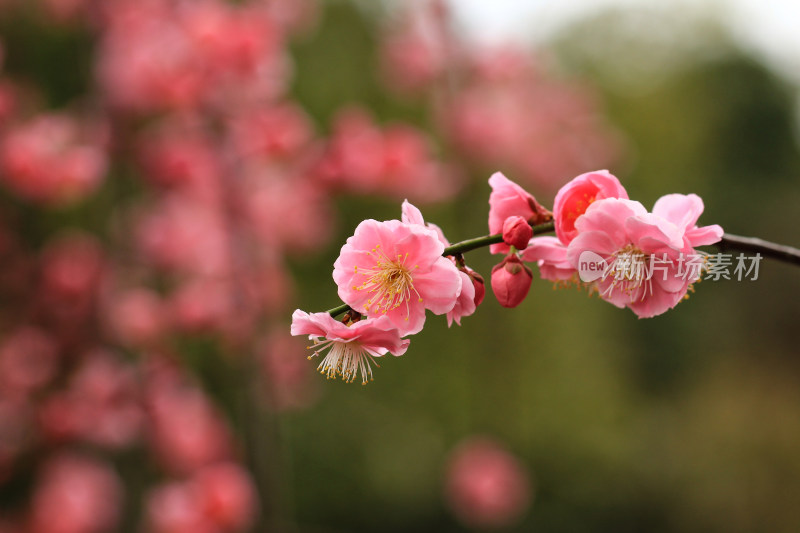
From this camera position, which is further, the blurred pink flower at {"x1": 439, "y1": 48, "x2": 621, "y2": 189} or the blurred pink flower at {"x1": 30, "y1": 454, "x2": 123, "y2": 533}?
the blurred pink flower at {"x1": 439, "y1": 48, "x2": 621, "y2": 189}

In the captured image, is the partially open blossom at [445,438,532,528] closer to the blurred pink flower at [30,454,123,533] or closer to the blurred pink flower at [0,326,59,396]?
the blurred pink flower at [30,454,123,533]

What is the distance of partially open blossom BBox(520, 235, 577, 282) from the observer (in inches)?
26.5

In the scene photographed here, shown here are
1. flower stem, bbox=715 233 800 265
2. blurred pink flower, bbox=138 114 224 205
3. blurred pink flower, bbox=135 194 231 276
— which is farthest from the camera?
blurred pink flower, bbox=135 194 231 276

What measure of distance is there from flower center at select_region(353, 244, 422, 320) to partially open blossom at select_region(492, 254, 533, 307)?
0.28 ft

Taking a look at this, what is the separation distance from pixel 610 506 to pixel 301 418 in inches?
102

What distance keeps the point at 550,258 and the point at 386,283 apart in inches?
6.5

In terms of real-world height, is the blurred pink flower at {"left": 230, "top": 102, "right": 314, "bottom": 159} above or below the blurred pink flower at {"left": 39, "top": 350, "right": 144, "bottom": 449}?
above

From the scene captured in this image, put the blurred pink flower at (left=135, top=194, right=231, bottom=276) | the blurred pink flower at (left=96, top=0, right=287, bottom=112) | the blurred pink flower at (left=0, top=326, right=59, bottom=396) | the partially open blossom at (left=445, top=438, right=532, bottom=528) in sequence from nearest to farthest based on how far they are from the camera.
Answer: the blurred pink flower at (left=96, top=0, right=287, bottom=112) → the blurred pink flower at (left=0, top=326, right=59, bottom=396) → the blurred pink flower at (left=135, top=194, right=231, bottom=276) → the partially open blossom at (left=445, top=438, right=532, bottom=528)

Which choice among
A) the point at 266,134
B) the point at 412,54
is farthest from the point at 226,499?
the point at 412,54

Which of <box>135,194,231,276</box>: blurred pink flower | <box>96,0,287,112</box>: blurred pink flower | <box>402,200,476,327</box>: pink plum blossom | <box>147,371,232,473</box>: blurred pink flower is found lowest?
<box>147,371,232,473</box>: blurred pink flower

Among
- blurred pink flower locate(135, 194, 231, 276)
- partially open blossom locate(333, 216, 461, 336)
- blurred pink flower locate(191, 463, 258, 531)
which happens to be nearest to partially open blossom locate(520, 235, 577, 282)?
partially open blossom locate(333, 216, 461, 336)

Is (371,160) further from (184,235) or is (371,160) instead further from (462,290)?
(462,290)

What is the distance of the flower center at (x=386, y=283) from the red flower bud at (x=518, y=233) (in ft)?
0.32

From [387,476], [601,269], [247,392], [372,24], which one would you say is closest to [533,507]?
[387,476]
